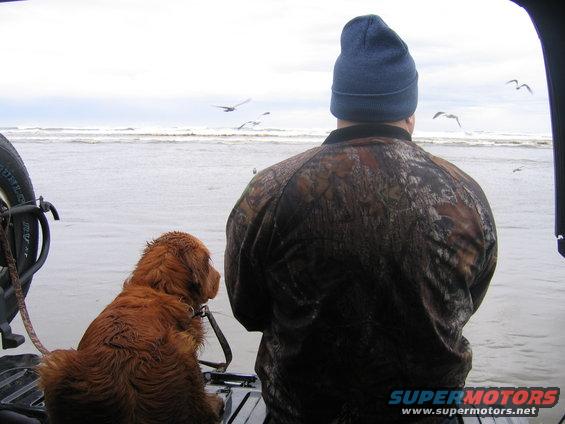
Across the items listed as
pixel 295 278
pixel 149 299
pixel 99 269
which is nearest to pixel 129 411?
pixel 149 299

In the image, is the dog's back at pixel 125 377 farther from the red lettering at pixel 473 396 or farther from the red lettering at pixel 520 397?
the red lettering at pixel 520 397

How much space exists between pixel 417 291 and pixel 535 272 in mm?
6111

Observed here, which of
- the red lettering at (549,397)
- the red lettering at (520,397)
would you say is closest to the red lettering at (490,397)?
the red lettering at (520,397)

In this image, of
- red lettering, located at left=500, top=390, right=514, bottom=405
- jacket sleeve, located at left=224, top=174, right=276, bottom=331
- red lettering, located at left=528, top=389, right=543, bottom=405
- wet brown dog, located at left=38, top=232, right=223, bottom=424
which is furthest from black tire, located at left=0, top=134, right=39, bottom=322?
red lettering, located at left=528, top=389, right=543, bottom=405

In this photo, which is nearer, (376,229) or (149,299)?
(376,229)

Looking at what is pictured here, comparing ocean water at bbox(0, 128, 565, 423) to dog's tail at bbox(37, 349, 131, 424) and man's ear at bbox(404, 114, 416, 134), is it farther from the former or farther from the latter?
man's ear at bbox(404, 114, 416, 134)

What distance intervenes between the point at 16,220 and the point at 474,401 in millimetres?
2998

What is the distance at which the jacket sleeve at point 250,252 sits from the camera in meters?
1.80

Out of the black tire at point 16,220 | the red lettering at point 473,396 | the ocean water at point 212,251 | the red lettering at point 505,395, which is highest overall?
the black tire at point 16,220

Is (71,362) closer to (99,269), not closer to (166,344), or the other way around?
(166,344)

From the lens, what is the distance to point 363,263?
168cm

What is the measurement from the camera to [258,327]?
2107 millimetres

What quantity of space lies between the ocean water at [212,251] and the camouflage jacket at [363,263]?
2.64 meters

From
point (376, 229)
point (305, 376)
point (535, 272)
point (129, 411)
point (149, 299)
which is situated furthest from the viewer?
point (535, 272)
